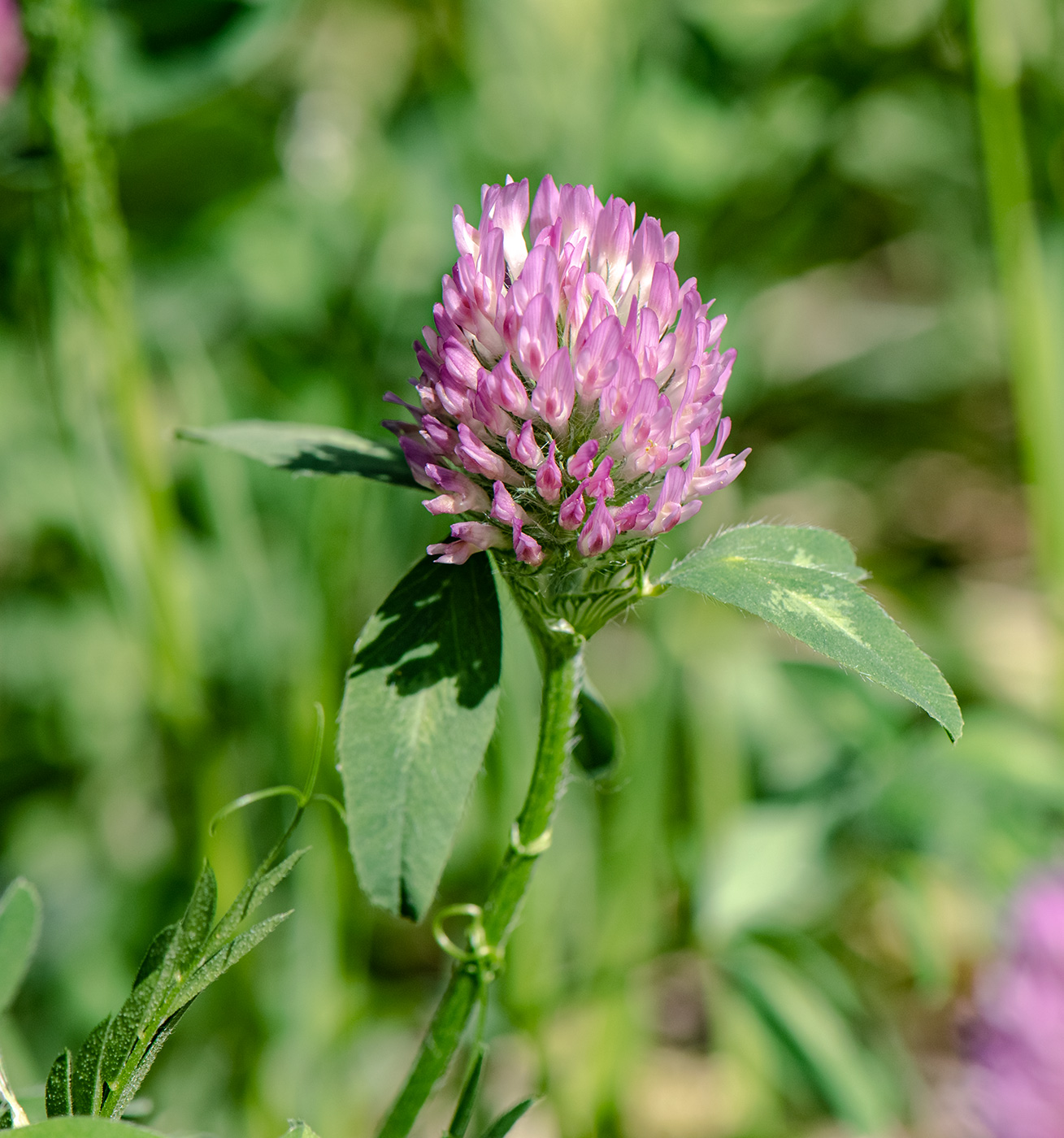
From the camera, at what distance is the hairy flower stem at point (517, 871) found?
1.69ft

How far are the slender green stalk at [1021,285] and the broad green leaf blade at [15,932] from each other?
4.09 feet

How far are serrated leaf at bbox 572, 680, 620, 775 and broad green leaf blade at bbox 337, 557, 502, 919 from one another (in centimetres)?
16

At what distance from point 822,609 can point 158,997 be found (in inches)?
13.0

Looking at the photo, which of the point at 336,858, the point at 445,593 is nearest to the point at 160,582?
the point at 336,858

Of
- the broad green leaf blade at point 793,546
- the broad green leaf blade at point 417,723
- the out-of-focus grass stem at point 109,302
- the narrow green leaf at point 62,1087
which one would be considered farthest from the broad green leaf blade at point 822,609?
the out-of-focus grass stem at point 109,302

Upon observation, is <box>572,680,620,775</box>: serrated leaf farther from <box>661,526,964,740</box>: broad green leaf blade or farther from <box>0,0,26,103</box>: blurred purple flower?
<box>0,0,26,103</box>: blurred purple flower

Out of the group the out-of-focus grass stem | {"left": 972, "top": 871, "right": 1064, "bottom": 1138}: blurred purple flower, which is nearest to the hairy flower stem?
the out-of-focus grass stem

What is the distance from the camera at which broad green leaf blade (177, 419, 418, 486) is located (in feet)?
1.93

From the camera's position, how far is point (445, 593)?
55 cm

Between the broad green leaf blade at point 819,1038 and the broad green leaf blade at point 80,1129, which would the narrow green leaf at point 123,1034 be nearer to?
the broad green leaf blade at point 80,1129

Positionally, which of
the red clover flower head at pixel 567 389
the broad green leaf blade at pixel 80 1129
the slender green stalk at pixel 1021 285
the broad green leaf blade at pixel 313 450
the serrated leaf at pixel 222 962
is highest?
the red clover flower head at pixel 567 389

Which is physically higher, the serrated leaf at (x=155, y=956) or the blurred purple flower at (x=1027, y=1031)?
the serrated leaf at (x=155, y=956)

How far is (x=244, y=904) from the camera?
1.47 ft

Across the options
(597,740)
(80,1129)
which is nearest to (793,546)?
(597,740)
